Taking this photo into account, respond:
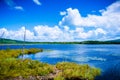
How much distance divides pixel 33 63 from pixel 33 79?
2.70 m

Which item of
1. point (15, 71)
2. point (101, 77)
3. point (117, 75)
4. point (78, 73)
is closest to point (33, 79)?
point (15, 71)

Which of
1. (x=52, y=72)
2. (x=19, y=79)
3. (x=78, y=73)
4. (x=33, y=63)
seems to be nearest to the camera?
(x=19, y=79)

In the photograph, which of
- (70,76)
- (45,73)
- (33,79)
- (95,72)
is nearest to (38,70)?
(45,73)

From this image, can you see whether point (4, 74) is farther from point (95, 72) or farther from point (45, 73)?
point (95, 72)

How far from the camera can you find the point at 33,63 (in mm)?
13648

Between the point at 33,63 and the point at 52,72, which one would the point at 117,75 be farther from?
the point at 33,63

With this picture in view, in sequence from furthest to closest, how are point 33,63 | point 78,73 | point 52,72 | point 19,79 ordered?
point 33,63, point 52,72, point 78,73, point 19,79

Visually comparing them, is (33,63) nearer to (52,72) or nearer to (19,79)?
(52,72)

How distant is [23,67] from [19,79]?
205cm

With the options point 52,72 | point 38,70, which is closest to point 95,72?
point 52,72

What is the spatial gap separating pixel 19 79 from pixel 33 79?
746mm

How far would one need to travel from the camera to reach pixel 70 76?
37.2 ft

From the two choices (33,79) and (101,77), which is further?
(101,77)

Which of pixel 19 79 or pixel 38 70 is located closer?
pixel 19 79
